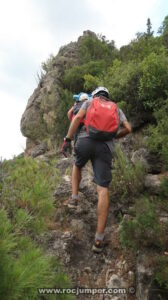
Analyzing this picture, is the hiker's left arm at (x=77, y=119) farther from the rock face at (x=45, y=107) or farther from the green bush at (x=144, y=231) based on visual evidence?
the rock face at (x=45, y=107)

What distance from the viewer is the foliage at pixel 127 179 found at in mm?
4316

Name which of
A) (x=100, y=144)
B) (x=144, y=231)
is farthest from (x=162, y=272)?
(x=100, y=144)

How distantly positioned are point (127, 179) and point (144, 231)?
1.38m

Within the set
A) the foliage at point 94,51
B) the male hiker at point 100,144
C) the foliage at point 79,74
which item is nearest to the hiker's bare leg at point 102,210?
the male hiker at point 100,144

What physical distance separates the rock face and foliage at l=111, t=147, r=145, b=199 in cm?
344

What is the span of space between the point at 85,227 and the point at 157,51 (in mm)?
5626

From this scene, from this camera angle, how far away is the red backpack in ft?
11.3

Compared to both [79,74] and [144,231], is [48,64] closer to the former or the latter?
[79,74]

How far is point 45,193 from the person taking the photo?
265 centimetres

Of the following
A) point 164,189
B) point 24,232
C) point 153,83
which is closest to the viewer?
point 24,232

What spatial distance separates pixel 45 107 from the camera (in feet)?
30.7

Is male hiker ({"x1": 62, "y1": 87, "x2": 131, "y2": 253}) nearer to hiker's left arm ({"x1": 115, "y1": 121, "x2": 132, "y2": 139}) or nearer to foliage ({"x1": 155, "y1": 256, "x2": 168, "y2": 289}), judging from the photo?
hiker's left arm ({"x1": 115, "y1": 121, "x2": 132, "y2": 139})

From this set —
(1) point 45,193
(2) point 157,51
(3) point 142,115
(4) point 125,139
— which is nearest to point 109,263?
(1) point 45,193

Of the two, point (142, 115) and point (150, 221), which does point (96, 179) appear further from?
point (142, 115)
